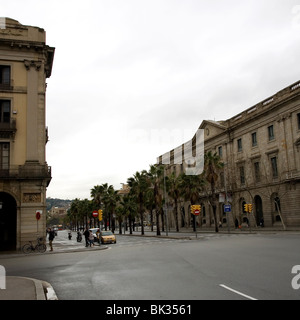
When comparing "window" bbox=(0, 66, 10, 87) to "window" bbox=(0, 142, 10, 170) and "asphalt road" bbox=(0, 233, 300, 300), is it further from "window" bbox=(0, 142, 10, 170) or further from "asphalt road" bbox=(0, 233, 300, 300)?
"asphalt road" bbox=(0, 233, 300, 300)

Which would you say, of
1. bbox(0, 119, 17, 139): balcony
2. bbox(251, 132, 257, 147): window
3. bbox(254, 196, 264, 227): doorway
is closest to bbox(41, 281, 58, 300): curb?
bbox(0, 119, 17, 139): balcony

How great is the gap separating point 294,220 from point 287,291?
127ft

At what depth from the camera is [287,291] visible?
326 inches

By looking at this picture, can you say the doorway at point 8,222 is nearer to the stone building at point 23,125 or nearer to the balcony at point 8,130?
the stone building at point 23,125

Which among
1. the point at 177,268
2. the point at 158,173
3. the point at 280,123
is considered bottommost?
the point at 177,268

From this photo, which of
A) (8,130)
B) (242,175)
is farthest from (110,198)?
(8,130)

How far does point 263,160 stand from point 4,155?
35.6 metres

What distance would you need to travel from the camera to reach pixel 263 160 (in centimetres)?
5088

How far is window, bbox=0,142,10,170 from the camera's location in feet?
96.1

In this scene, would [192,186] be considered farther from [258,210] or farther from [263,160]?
[263,160]

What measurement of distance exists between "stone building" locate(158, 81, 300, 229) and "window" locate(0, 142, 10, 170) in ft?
92.2

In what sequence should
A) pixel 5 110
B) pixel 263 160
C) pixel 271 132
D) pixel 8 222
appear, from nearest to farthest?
1. pixel 5 110
2. pixel 8 222
3. pixel 271 132
4. pixel 263 160
